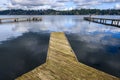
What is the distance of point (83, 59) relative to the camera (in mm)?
11539

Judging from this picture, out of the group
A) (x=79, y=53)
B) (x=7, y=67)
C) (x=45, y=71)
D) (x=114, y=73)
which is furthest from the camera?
(x=79, y=53)

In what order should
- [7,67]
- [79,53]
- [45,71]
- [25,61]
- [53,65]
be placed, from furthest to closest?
[79,53] < [25,61] < [7,67] < [53,65] < [45,71]

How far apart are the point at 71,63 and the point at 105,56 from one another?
5301 mm

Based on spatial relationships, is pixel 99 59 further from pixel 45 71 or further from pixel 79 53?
pixel 45 71

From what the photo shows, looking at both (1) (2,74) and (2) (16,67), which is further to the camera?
(2) (16,67)

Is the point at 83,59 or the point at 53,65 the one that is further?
Result: the point at 83,59

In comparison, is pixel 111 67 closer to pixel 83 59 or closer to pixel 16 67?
pixel 83 59

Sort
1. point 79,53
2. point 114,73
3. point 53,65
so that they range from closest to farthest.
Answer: point 53,65 → point 114,73 → point 79,53

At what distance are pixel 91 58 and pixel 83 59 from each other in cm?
89

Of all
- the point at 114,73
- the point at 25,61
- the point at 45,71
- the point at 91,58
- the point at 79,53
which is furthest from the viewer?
the point at 79,53

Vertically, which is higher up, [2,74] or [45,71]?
[45,71]

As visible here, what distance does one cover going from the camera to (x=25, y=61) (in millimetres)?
10992

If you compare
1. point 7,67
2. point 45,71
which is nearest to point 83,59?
point 45,71

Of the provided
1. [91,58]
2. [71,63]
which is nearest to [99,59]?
[91,58]
